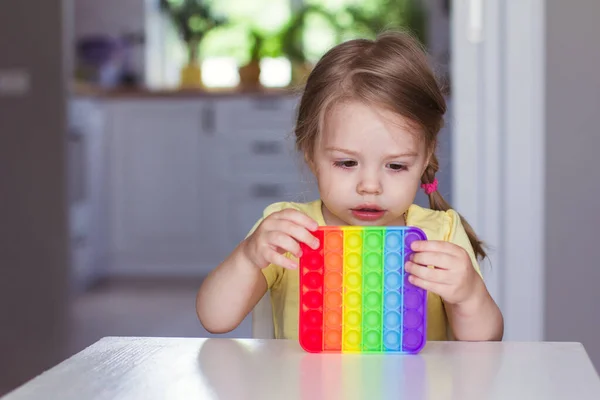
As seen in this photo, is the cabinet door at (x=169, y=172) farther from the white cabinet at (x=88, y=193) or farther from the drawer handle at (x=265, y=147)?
the drawer handle at (x=265, y=147)

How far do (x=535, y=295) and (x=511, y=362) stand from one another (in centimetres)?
110

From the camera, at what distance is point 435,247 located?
2.18ft

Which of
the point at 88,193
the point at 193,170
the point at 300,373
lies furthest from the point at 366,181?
the point at 193,170

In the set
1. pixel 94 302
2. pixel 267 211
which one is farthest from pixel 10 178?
pixel 267 211

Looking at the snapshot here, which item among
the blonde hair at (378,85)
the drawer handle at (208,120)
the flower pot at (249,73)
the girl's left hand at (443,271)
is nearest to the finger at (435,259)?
the girl's left hand at (443,271)

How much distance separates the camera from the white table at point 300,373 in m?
0.52

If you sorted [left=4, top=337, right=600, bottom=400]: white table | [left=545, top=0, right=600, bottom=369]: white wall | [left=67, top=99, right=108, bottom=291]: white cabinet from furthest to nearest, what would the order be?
[left=67, top=99, right=108, bottom=291]: white cabinet, [left=545, top=0, right=600, bottom=369]: white wall, [left=4, top=337, right=600, bottom=400]: white table

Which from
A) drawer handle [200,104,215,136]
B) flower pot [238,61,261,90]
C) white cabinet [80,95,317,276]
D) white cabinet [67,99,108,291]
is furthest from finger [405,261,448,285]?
flower pot [238,61,261,90]

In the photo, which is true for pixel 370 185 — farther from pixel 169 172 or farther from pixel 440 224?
pixel 169 172

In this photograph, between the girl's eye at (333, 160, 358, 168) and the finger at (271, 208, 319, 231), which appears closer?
the finger at (271, 208, 319, 231)

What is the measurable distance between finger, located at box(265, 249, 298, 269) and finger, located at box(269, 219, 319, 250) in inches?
0.9

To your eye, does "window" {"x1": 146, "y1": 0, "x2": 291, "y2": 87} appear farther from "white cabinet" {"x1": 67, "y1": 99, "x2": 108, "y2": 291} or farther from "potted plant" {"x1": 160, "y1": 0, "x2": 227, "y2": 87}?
"white cabinet" {"x1": 67, "y1": 99, "x2": 108, "y2": 291}

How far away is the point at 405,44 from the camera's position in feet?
3.27

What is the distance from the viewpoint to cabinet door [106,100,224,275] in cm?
445
